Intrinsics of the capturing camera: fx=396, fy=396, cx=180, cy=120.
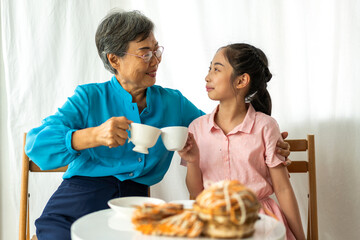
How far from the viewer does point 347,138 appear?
1.81m

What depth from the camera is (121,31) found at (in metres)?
1.60

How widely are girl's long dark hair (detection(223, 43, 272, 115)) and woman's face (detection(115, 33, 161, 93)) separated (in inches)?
12.2

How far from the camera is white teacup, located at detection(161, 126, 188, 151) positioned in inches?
46.2

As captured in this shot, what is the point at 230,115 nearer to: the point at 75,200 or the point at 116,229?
the point at 75,200

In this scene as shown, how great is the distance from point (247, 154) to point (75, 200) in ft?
2.23

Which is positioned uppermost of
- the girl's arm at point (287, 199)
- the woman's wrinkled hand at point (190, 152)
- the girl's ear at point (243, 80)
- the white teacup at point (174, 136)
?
the girl's ear at point (243, 80)

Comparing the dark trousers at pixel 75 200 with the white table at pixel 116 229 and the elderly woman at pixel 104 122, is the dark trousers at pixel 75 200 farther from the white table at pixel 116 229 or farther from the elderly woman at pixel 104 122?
the white table at pixel 116 229

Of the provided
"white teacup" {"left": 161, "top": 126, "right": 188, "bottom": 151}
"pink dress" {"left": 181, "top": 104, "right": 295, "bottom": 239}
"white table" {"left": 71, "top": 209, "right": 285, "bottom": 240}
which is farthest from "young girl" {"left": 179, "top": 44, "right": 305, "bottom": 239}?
"white table" {"left": 71, "top": 209, "right": 285, "bottom": 240}

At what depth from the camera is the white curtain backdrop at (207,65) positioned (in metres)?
1.81

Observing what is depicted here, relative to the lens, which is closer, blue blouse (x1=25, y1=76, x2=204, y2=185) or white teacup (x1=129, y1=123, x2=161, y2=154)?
white teacup (x1=129, y1=123, x2=161, y2=154)

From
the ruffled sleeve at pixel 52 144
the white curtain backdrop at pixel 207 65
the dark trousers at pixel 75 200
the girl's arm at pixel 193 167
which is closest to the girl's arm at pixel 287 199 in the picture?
→ the girl's arm at pixel 193 167

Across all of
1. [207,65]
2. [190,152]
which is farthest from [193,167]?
[207,65]

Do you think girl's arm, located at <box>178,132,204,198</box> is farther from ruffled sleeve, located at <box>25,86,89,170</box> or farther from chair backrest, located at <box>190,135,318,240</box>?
ruffled sleeve, located at <box>25,86,89,170</box>

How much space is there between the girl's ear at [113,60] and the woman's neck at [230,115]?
0.47 metres
